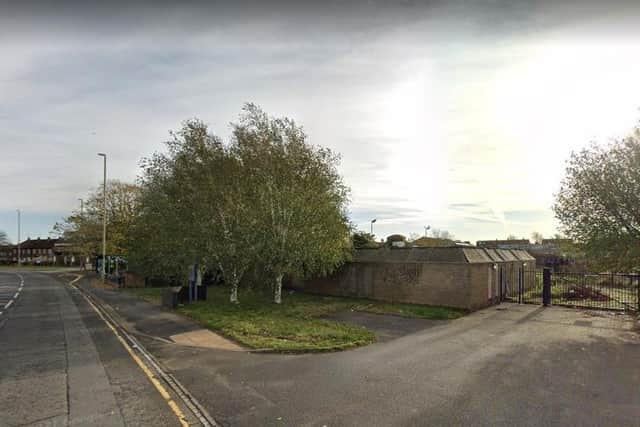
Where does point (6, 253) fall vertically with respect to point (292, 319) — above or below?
below

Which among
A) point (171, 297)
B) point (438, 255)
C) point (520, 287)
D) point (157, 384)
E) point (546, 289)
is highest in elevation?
point (438, 255)

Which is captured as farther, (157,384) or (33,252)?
(33,252)

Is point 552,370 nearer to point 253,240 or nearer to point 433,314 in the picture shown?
point 433,314

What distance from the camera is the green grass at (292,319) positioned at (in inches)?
438

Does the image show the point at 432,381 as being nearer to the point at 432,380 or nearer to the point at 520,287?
the point at 432,380

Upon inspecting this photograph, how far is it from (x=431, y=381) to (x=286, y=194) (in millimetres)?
12224

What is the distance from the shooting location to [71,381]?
7852 millimetres

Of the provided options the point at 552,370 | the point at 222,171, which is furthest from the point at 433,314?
the point at 222,171

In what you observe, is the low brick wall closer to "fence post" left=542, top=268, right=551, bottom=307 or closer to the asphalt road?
"fence post" left=542, top=268, right=551, bottom=307

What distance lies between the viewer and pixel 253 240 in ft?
59.6

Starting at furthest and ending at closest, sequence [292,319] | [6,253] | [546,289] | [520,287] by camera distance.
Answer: [6,253] < [520,287] < [546,289] < [292,319]

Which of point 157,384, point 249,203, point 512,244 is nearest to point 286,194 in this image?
point 249,203

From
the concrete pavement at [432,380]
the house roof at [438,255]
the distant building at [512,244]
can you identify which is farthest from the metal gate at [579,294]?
the distant building at [512,244]

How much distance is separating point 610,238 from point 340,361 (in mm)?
13303
